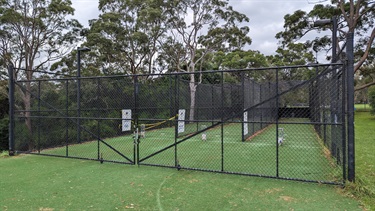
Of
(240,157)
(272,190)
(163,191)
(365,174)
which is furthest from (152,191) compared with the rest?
(365,174)

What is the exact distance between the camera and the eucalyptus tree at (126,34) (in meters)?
20.8

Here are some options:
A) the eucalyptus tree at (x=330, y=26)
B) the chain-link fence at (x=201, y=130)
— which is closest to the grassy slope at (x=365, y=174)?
the chain-link fence at (x=201, y=130)

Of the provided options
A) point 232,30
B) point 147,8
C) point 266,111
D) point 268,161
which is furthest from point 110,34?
point 268,161

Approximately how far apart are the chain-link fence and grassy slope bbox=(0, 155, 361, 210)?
0.52 meters

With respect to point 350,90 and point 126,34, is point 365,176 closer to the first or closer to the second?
point 350,90

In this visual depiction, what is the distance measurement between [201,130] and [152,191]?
1899 mm

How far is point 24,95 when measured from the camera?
622 inches

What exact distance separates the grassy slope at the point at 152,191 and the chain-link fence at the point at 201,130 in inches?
20.3

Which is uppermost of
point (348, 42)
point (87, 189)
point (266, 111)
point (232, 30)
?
point (232, 30)

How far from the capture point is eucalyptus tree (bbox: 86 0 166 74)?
68.2 ft

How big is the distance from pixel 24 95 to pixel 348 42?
53.7 ft

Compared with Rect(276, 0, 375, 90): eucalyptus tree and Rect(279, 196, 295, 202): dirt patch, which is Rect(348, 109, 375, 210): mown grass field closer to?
Rect(279, 196, 295, 202): dirt patch

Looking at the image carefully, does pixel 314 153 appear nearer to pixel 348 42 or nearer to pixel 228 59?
pixel 348 42

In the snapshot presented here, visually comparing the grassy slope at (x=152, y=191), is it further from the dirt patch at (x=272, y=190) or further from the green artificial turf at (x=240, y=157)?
the green artificial turf at (x=240, y=157)
